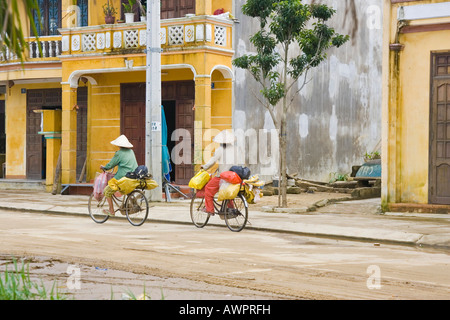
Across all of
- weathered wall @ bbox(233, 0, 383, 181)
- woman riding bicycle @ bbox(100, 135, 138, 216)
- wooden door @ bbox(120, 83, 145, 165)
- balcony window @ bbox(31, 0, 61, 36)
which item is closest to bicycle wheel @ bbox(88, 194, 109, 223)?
woman riding bicycle @ bbox(100, 135, 138, 216)

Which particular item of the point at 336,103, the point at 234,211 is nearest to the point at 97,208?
the point at 234,211

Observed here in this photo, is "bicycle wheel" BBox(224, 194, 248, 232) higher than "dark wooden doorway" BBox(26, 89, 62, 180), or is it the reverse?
"dark wooden doorway" BBox(26, 89, 62, 180)

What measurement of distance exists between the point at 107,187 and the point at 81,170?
11.7 metres

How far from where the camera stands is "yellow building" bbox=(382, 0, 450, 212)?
17.7 m

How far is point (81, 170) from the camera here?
27.9 metres

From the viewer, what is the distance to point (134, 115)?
26547mm

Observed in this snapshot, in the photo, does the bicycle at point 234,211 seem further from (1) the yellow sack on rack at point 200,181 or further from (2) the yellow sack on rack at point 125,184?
(2) the yellow sack on rack at point 125,184

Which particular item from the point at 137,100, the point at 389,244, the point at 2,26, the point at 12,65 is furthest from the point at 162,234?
the point at 12,65

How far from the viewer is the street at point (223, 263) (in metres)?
8.80

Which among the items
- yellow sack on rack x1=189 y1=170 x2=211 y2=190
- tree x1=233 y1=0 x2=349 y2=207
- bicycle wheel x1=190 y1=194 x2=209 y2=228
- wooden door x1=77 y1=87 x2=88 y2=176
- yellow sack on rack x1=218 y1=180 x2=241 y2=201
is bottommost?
bicycle wheel x1=190 y1=194 x2=209 y2=228

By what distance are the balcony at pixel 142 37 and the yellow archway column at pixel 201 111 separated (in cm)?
97

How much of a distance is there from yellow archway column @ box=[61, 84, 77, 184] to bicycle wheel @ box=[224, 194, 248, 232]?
1073 cm

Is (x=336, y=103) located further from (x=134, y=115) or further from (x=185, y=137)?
(x=134, y=115)

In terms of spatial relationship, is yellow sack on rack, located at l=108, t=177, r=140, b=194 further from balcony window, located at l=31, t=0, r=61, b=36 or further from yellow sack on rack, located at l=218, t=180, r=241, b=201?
balcony window, located at l=31, t=0, r=61, b=36
